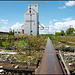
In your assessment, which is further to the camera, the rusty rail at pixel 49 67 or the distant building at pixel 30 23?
the distant building at pixel 30 23

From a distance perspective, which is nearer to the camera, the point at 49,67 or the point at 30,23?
the point at 49,67

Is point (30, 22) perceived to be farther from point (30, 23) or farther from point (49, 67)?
point (49, 67)

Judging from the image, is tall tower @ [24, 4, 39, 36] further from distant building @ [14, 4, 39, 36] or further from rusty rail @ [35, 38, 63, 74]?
rusty rail @ [35, 38, 63, 74]

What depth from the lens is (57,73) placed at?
2.67ft

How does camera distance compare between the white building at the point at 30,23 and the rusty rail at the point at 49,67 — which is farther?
the white building at the point at 30,23

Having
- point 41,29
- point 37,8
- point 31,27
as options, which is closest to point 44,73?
point 31,27

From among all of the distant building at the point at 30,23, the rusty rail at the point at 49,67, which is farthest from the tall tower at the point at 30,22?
the rusty rail at the point at 49,67

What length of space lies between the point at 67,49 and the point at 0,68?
3.86m

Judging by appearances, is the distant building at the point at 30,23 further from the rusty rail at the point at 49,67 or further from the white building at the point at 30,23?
the rusty rail at the point at 49,67

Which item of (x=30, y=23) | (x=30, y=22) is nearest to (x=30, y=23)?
(x=30, y=23)

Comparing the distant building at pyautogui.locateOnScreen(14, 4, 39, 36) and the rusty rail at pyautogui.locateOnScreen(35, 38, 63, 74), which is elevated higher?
the distant building at pyautogui.locateOnScreen(14, 4, 39, 36)

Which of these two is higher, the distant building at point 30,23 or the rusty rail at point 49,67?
the distant building at point 30,23

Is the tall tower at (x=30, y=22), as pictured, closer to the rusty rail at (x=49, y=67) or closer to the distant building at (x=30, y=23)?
the distant building at (x=30, y=23)

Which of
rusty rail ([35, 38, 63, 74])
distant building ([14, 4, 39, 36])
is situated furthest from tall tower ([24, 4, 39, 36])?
rusty rail ([35, 38, 63, 74])
